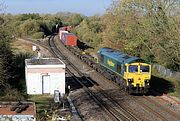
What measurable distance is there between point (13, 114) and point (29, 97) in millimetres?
13183

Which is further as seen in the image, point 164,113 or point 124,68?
point 124,68

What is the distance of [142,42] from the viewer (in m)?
45.8

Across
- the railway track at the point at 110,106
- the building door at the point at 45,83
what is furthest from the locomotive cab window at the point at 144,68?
the building door at the point at 45,83

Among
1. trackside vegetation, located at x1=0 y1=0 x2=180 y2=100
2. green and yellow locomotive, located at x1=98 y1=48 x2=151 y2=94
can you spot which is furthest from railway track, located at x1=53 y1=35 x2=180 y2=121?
trackside vegetation, located at x1=0 y1=0 x2=180 y2=100

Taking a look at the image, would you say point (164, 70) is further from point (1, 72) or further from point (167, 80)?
point (1, 72)

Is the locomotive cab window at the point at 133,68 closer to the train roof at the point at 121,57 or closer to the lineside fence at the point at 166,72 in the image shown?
the train roof at the point at 121,57

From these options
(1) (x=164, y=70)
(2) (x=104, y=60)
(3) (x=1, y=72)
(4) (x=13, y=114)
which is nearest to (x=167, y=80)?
(1) (x=164, y=70)

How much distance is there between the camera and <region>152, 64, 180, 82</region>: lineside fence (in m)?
38.0

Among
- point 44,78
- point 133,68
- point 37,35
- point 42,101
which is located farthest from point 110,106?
point 37,35

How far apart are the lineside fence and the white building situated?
11746 mm

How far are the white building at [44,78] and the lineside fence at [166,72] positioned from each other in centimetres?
1175

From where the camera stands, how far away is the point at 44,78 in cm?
3328

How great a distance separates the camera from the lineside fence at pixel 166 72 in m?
38.0

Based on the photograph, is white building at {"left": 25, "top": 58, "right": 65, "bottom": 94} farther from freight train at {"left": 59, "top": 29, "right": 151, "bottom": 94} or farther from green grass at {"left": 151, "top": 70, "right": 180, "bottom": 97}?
green grass at {"left": 151, "top": 70, "right": 180, "bottom": 97}
